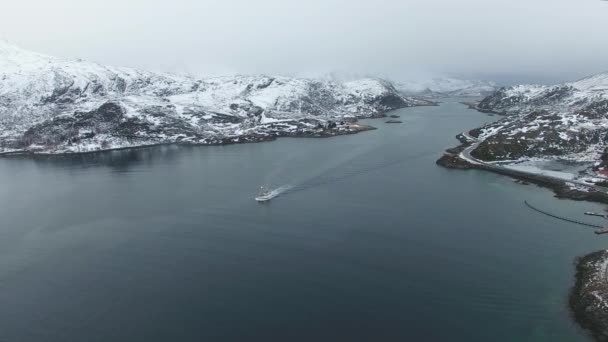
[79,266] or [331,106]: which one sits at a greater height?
[331,106]

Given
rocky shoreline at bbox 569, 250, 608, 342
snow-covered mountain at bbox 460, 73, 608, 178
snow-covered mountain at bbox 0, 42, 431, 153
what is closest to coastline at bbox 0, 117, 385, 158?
snow-covered mountain at bbox 0, 42, 431, 153

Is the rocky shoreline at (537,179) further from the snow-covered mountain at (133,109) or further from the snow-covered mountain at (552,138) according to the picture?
the snow-covered mountain at (133,109)

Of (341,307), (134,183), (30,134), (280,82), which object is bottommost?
(341,307)

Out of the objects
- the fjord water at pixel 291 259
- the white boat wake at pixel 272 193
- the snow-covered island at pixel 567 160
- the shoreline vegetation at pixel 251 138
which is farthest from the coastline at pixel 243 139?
the white boat wake at pixel 272 193

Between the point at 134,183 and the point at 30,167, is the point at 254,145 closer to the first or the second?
the point at 134,183

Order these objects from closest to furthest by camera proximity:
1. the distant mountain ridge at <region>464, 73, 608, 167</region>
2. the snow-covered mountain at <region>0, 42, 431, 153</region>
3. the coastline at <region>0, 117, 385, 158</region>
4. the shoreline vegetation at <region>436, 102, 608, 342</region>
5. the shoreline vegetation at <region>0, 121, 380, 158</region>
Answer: the shoreline vegetation at <region>436, 102, 608, 342</region> → the distant mountain ridge at <region>464, 73, 608, 167</region> → the coastline at <region>0, 117, 385, 158</region> → the shoreline vegetation at <region>0, 121, 380, 158</region> → the snow-covered mountain at <region>0, 42, 431, 153</region>

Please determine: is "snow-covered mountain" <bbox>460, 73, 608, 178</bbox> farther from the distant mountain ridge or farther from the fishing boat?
the fishing boat

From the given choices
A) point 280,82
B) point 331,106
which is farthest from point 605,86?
point 280,82
